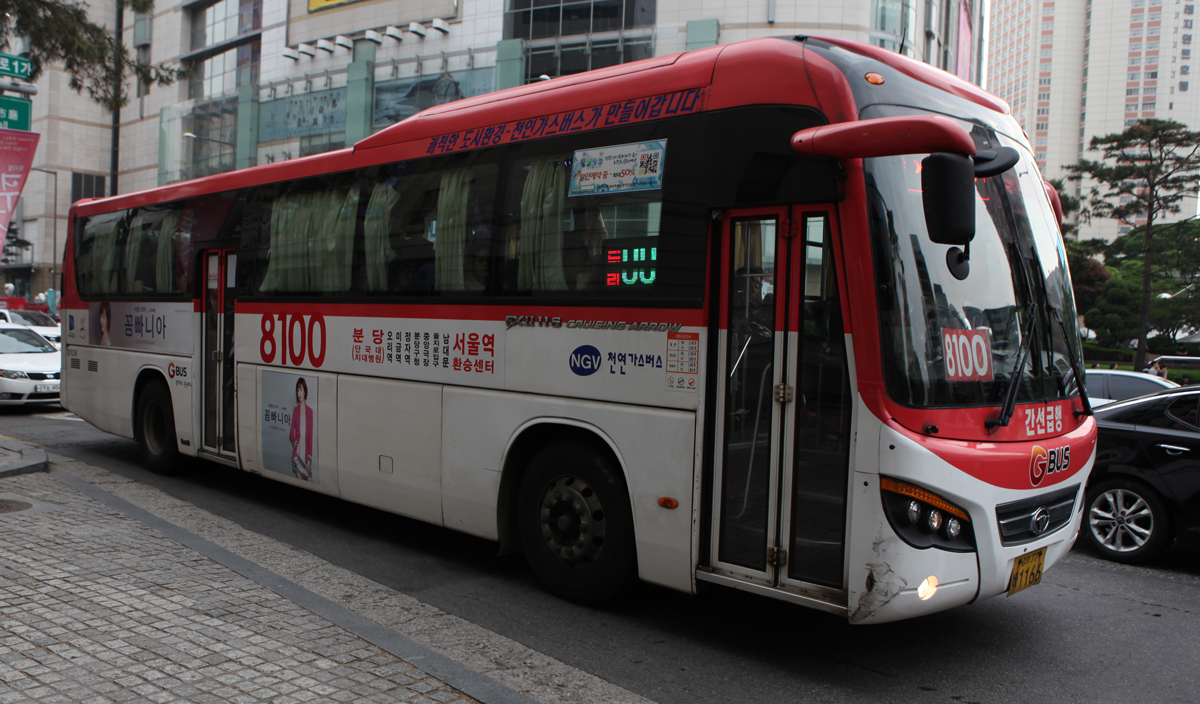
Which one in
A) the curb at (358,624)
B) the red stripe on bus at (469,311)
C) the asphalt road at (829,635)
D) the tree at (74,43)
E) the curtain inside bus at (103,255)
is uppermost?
the tree at (74,43)

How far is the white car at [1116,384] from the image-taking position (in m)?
11.5

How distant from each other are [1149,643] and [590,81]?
4783mm

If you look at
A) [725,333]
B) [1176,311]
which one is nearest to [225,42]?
[725,333]

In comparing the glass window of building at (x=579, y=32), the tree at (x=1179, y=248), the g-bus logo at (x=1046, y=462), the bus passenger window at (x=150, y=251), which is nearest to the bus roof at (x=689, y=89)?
the g-bus logo at (x=1046, y=462)

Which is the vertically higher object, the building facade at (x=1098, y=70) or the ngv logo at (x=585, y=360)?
the building facade at (x=1098, y=70)

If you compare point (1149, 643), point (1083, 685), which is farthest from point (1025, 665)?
point (1149, 643)

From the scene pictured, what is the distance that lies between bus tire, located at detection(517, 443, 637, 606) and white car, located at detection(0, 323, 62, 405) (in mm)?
12715

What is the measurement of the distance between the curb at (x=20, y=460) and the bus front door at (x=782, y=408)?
759 centimetres

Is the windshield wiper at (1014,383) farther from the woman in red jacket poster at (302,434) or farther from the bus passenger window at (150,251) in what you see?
the bus passenger window at (150,251)

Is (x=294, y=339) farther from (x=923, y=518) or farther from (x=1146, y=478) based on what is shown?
(x=1146, y=478)

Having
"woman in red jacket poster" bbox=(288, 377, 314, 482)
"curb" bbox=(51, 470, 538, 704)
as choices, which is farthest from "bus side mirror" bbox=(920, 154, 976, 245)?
"woman in red jacket poster" bbox=(288, 377, 314, 482)

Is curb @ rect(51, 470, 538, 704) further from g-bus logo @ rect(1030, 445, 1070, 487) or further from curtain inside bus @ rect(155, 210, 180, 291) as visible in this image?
curtain inside bus @ rect(155, 210, 180, 291)

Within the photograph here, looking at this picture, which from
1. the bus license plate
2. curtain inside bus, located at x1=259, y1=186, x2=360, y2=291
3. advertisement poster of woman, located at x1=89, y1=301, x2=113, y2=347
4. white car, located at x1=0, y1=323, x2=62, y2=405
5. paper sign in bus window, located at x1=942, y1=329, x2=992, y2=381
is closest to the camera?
paper sign in bus window, located at x1=942, y1=329, x2=992, y2=381

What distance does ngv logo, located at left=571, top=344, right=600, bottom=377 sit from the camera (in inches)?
205
